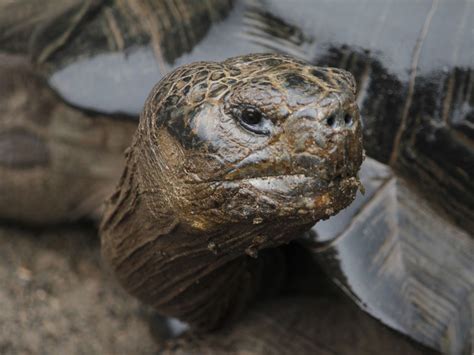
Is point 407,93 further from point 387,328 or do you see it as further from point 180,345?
point 180,345

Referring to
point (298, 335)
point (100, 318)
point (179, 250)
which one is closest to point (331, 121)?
point (179, 250)

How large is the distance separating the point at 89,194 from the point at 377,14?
59.7 inches

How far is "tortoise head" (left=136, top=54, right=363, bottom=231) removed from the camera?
153 centimetres

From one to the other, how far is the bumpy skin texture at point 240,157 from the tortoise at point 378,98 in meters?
0.15

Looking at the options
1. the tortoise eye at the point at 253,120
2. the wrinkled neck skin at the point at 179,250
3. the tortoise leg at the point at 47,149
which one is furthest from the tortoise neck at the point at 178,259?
the tortoise leg at the point at 47,149

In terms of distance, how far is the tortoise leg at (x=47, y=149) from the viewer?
3012mm

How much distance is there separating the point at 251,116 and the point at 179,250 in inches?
21.7

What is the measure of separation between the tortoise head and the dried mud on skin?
139 centimetres

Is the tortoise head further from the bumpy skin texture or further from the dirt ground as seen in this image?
the dirt ground

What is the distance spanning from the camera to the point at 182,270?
6.89 feet

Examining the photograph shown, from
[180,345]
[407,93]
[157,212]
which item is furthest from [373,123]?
[180,345]

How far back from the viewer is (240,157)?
5.14ft

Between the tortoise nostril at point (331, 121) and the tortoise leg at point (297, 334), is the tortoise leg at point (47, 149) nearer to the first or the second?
the tortoise leg at point (297, 334)

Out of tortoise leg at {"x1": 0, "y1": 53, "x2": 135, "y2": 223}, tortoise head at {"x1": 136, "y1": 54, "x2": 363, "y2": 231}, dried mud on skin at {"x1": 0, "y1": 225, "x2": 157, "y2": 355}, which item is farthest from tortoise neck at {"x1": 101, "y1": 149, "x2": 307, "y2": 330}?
tortoise leg at {"x1": 0, "y1": 53, "x2": 135, "y2": 223}
